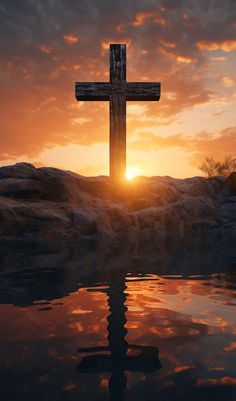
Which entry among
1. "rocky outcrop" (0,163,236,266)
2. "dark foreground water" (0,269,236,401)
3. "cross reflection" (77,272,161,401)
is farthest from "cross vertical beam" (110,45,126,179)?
"cross reflection" (77,272,161,401)

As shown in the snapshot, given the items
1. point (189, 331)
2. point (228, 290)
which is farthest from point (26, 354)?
point (228, 290)

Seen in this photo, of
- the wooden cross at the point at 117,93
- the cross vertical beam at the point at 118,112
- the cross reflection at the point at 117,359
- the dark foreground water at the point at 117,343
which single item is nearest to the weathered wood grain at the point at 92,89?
the wooden cross at the point at 117,93

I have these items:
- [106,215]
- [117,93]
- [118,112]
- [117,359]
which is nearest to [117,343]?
[117,359]

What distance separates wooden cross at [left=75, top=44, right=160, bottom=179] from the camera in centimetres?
913

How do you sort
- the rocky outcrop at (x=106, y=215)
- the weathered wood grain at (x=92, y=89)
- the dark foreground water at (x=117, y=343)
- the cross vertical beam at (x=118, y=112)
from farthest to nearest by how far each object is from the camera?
the weathered wood grain at (x=92, y=89), the cross vertical beam at (x=118, y=112), the rocky outcrop at (x=106, y=215), the dark foreground water at (x=117, y=343)

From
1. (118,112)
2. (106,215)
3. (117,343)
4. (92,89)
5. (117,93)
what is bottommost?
(117,343)

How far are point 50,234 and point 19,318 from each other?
18.5 feet

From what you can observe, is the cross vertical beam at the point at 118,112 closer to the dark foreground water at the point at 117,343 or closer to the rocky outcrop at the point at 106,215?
the rocky outcrop at the point at 106,215

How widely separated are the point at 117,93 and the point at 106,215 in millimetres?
3355

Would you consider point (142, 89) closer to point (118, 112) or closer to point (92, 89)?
point (118, 112)

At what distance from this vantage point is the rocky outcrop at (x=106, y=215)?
7367 mm

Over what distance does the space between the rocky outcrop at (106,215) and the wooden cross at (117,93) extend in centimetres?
108

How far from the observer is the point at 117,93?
9266 millimetres

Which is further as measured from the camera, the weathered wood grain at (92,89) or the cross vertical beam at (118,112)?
the weathered wood grain at (92,89)
